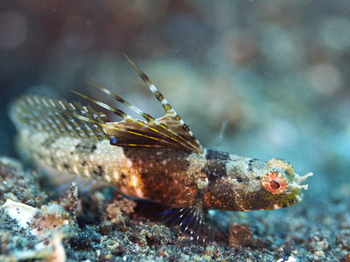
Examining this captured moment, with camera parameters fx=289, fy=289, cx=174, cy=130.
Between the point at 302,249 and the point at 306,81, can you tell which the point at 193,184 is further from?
the point at 306,81

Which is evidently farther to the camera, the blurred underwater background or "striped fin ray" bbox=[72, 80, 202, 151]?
the blurred underwater background

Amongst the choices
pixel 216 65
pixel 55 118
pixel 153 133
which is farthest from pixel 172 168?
pixel 216 65

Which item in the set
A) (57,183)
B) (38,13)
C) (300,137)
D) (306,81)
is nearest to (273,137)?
(300,137)

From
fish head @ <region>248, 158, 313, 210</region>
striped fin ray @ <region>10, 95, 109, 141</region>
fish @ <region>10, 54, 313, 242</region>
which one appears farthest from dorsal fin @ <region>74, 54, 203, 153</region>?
fish head @ <region>248, 158, 313, 210</region>

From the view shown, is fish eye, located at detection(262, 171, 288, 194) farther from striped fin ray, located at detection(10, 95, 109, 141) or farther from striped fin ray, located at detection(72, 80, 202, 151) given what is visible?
striped fin ray, located at detection(10, 95, 109, 141)

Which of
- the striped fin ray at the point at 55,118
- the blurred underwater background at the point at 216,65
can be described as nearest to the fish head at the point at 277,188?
the striped fin ray at the point at 55,118

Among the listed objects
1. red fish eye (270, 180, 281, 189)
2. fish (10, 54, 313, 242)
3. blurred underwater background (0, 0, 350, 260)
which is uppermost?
blurred underwater background (0, 0, 350, 260)
